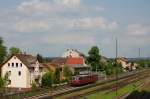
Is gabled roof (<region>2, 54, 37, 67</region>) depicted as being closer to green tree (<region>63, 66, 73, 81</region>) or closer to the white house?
the white house

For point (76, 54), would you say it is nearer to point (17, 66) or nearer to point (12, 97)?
point (17, 66)

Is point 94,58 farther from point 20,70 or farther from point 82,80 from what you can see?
point 82,80

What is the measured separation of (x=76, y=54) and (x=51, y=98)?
102 meters

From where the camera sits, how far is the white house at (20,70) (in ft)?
294

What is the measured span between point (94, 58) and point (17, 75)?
126ft

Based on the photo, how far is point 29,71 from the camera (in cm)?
9006

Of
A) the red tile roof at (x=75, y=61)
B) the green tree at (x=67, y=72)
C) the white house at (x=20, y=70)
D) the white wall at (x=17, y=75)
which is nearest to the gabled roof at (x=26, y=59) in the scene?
the white house at (x=20, y=70)

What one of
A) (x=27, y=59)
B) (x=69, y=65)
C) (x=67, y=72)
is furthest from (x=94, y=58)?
(x=27, y=59)

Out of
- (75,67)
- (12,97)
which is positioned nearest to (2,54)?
(75,67)

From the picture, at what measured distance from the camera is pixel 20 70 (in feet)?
295

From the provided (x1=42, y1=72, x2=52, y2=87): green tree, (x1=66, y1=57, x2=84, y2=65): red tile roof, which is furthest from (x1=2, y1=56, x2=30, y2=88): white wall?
(x1=66, y1=57, x2=84, y2=65): red tile roof

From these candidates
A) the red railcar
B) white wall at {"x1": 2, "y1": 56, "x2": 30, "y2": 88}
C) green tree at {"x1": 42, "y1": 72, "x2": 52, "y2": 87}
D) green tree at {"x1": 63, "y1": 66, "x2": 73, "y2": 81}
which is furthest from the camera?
green tree at {"x1": 63, "y1": 66, "x2": 73, "y2": 81}

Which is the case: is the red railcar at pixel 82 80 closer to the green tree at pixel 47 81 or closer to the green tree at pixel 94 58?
the green tree at pixel 47 81

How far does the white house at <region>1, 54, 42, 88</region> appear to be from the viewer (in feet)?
294
